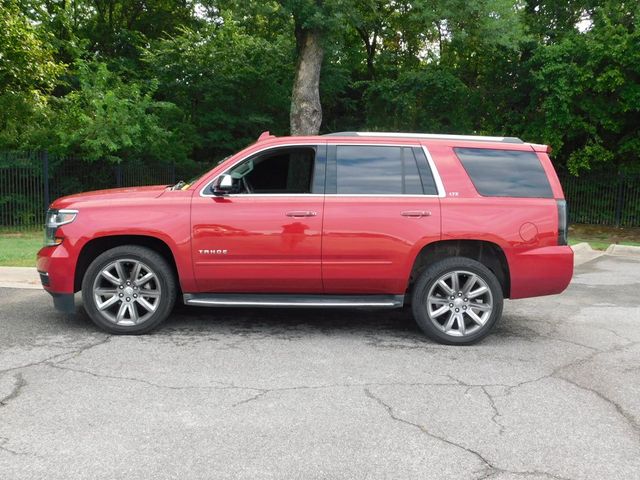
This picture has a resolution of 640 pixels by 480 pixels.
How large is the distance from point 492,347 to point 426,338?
645 millimetres

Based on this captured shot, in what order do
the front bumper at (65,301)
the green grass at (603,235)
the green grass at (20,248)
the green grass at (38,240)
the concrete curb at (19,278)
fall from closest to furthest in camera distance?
the front bumper at (65,301), the concrete curb at (19,278), the green grass at (20,248), the green grass at (38,240), the green grass at (603,235)

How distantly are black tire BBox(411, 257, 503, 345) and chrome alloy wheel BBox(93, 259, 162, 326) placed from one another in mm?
2529

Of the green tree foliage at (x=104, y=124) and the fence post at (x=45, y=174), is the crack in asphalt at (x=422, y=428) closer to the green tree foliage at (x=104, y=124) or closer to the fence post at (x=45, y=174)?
the green tree foliage at (x=104, y=124)

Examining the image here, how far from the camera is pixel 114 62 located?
2467cm

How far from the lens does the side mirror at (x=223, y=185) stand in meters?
5.94

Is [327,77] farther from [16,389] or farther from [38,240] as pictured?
[16,389]

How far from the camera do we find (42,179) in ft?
56.6

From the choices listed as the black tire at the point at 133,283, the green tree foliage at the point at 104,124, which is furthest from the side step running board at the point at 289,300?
the green tree foliage at the point at 104,124

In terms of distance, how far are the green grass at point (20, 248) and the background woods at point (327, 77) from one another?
2.98m

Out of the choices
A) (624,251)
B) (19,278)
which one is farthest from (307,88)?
(19,278)

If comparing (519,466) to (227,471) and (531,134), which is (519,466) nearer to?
(227,471)

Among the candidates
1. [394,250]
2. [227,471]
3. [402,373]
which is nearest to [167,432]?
[227,471]

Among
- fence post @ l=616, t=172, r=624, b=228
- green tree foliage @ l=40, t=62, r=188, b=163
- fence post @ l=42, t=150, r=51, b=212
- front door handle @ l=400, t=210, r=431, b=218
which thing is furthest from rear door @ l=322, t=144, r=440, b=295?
fence post @ l=616, t=172, r=624, b=228

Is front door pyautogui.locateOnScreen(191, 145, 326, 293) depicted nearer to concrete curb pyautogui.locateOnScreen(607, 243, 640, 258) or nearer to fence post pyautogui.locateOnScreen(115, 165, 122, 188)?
concrete curb pyautogui.locateOnScreen(607, 243, 640, 258)
